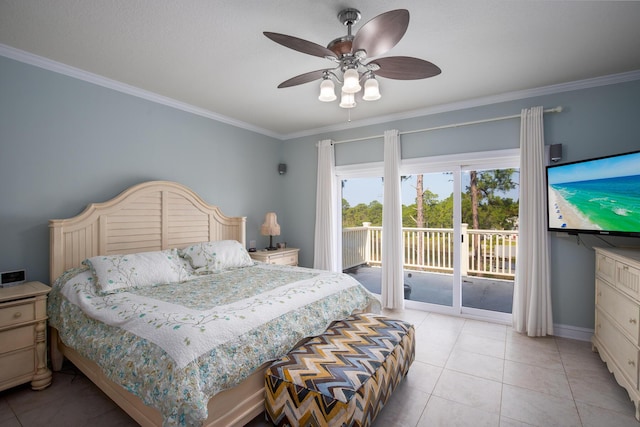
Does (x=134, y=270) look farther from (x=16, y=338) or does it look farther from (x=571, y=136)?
(x=571, y=136)

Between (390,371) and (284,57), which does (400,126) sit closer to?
(284,57)

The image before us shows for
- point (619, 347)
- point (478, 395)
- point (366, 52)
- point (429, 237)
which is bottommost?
point (478, 395)

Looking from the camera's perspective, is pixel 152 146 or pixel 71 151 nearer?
pixel 71 151

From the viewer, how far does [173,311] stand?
6.16 ft

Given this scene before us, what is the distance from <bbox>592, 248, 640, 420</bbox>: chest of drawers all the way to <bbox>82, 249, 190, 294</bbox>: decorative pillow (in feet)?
11.2

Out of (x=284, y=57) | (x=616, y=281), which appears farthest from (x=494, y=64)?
(x=616, y=281)

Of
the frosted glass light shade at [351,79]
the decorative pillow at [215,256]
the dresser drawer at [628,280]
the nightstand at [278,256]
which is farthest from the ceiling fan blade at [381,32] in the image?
the nightstand at [278,256]

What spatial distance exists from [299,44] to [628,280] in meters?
2.73

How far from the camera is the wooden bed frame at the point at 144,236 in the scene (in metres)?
1.74

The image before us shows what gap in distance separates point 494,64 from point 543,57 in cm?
36

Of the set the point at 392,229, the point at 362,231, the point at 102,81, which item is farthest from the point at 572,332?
the point at 102,81

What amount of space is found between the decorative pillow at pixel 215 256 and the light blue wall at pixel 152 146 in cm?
88

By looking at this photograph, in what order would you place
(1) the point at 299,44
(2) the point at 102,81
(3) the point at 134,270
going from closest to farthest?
(1) the point at 299,44 < (3) the point at 134,270 < (2) the point at 102,81

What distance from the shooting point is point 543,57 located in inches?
101
